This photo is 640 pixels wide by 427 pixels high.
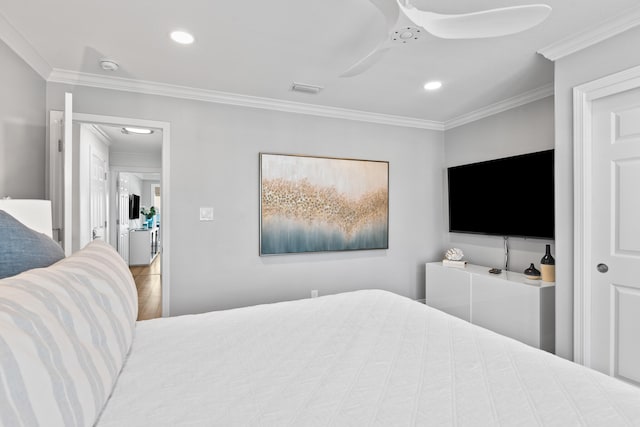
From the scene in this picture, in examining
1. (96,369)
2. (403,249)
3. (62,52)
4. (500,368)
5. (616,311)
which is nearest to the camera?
(96,369)

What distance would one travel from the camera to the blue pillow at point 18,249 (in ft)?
3.27

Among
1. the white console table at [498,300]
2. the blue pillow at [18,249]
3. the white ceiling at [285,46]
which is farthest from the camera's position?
the white console table at [498,300]

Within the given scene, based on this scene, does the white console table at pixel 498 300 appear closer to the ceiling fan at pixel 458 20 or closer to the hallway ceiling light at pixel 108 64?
the ceiling fan at pixel 458 20

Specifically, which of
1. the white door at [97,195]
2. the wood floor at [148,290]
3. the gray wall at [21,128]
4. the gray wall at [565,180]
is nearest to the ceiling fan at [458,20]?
the gray wall at [565,180]

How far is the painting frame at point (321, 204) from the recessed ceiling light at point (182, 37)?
131 centimetres

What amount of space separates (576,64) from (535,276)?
1.70 metres

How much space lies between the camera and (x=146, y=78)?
2857 mm

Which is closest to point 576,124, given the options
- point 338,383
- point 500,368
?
point 500,368

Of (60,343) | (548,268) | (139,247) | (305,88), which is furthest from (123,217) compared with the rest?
(548,268)

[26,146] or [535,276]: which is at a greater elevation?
[26,146]

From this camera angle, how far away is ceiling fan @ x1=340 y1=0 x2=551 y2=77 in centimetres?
144

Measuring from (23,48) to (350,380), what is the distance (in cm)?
294

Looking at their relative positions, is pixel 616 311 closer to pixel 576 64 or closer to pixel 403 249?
pixel 576 64

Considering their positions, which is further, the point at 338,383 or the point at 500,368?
the point at 500,368
